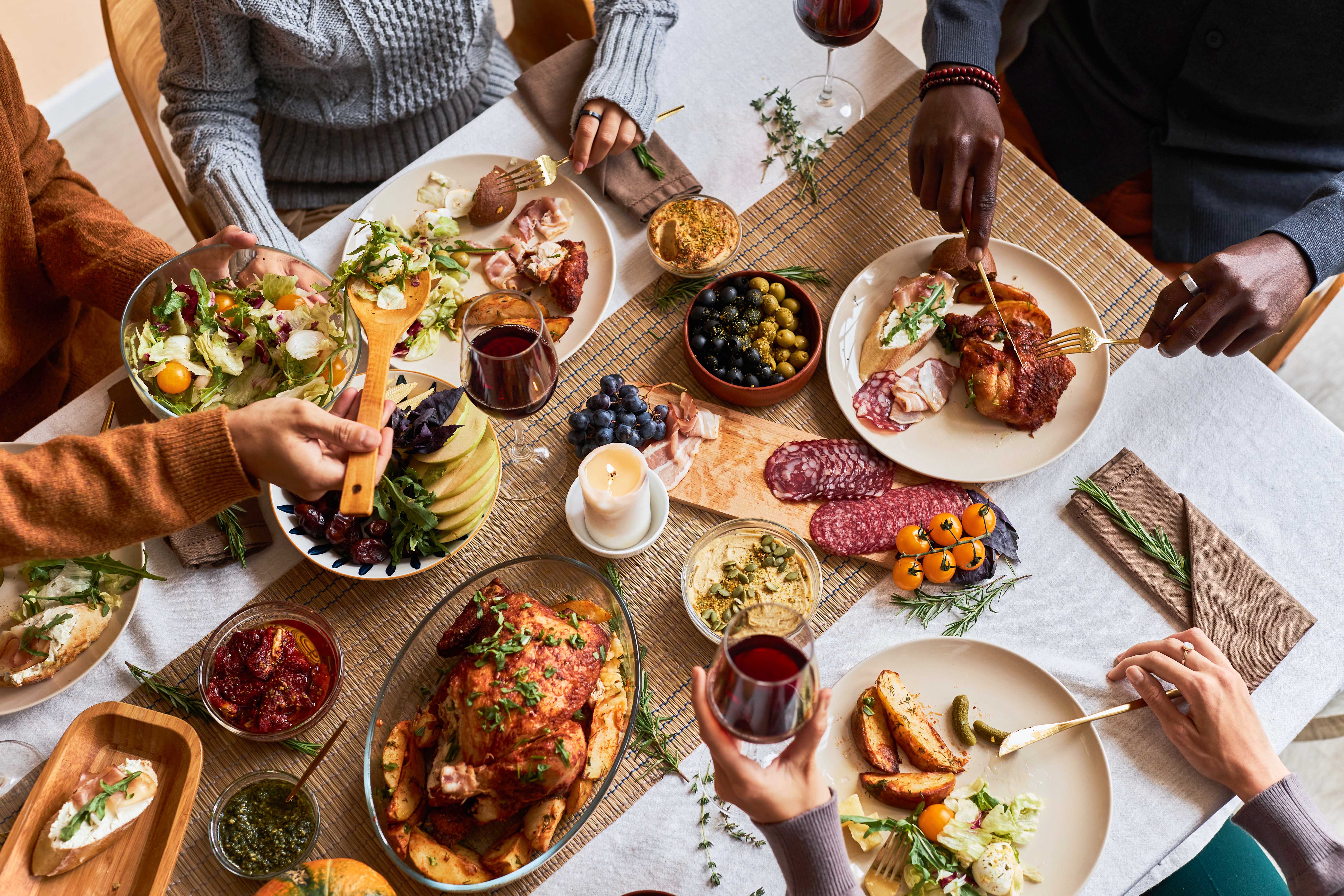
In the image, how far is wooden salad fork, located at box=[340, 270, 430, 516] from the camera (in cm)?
148

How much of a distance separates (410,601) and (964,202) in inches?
60.3

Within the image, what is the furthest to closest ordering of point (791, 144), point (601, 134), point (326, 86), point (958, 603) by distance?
1. point (326, 86)
2. point (791, 144)
3. point (601, 134)
4. point (958, 603)

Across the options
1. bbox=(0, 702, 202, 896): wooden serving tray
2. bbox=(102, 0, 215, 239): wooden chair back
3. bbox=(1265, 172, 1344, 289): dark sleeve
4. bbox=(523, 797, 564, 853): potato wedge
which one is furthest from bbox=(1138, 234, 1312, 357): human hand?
bbox=(102, 0, 215, 239): wooden chair back

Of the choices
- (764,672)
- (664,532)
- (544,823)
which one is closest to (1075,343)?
(664,532)

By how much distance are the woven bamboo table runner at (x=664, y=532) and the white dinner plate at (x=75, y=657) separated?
0.36 ft

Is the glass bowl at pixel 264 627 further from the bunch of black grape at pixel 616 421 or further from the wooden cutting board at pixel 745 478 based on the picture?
the wooden cutting board at pixel 745 478

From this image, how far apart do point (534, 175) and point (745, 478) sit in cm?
91

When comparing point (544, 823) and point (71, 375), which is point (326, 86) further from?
point (544, 823)

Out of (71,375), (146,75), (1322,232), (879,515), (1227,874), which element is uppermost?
(1322,232)

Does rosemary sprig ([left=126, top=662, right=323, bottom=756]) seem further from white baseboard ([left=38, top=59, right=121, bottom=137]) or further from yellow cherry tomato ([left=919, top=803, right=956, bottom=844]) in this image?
white baseboard ([left=38, top=59, right=121, bottom=137])

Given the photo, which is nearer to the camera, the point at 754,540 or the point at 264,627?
the point at 264,627

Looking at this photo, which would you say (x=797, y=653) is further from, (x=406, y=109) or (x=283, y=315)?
(x=406, y=109)

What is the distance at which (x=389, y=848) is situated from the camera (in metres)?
1.46

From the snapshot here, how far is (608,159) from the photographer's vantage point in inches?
84.4
